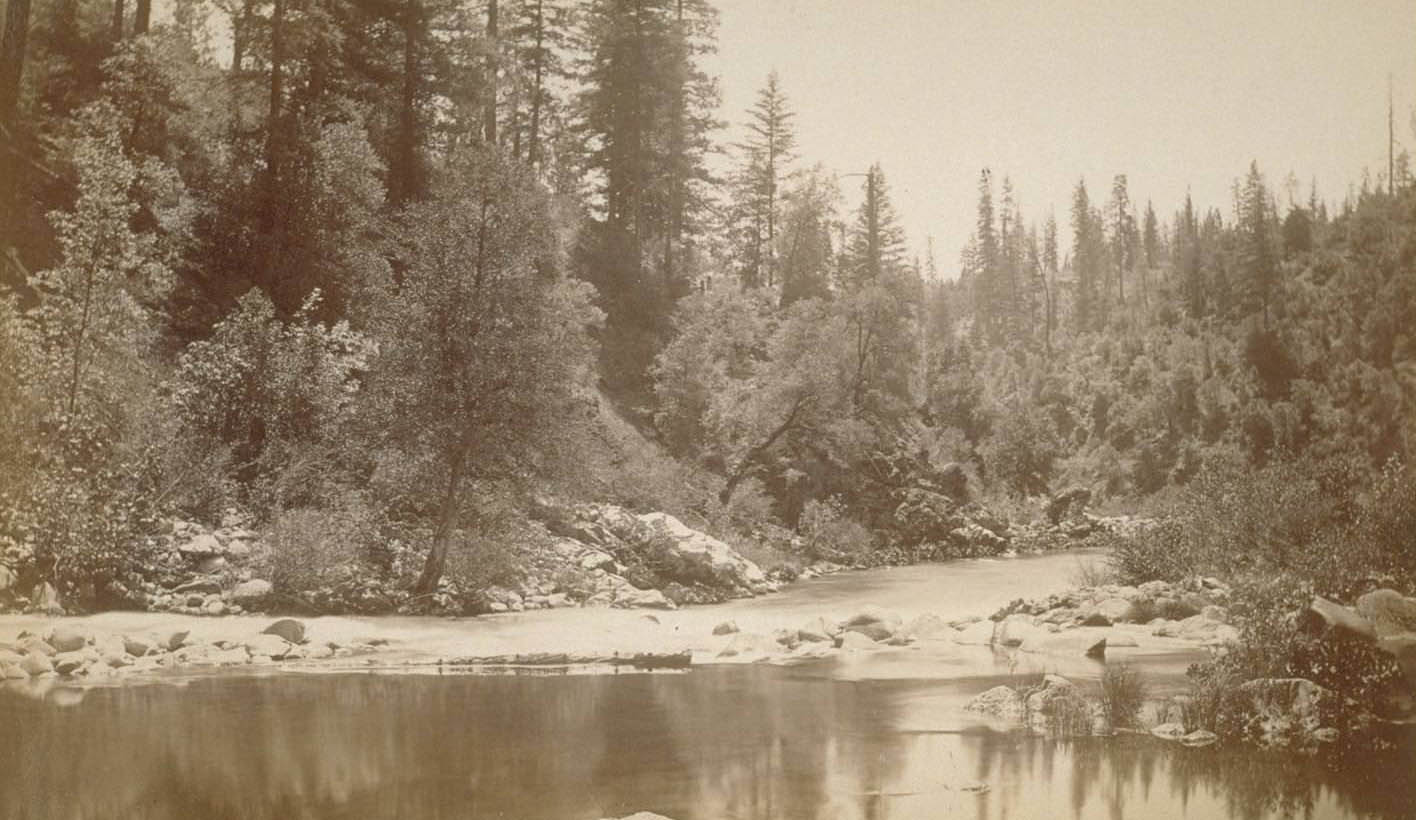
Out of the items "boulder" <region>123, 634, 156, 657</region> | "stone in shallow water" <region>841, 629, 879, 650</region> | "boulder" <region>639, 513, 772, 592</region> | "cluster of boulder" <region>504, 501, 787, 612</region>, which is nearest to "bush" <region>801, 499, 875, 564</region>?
"cluster of boulder" <region>504, 501, 787, 612</region>

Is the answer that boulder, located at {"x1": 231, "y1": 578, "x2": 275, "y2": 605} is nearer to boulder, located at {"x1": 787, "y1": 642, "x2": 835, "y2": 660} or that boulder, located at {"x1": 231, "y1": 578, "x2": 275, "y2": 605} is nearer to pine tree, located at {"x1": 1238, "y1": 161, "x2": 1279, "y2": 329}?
boulder, located at {"x1": 787, "y1": 642, "x2": 835, "y2": 660}

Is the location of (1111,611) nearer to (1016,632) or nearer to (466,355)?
(1016,632)

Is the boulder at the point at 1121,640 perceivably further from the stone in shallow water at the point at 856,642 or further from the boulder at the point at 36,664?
the boulder at the point at 36,664

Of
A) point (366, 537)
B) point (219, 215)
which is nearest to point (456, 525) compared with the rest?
point (366, 537)

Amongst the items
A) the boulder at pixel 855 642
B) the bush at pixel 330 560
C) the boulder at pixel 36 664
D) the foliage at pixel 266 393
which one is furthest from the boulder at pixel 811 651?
the boulder at pixel 36 664

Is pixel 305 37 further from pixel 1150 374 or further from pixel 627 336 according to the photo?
pixel 1150 374

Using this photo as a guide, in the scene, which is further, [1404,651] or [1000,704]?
[1000,704]

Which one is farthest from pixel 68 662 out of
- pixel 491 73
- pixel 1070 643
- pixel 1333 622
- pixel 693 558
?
pixel 491 73
